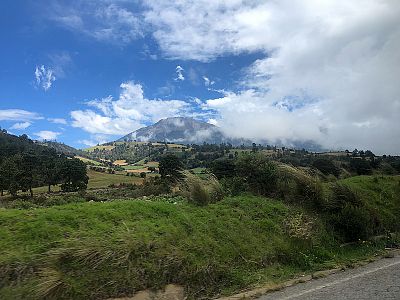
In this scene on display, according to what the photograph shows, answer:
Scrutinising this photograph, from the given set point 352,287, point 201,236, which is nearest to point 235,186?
point 201,236

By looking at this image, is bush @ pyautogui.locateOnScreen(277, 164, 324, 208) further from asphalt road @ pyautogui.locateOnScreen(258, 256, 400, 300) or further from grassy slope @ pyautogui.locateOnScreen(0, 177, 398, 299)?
asphalt road @ pyautogui.locateOnScreen(258, 256, 400, 300)

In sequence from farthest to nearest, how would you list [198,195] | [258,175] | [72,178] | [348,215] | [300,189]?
[72,178] → [258,175] → [300,189] → [348,215] → [198,195]

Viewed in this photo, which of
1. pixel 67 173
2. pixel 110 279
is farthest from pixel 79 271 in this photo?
pixel 67 173

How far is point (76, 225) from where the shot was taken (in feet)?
26.4

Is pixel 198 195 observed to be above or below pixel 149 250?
above

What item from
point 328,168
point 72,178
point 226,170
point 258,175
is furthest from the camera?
point 72,178

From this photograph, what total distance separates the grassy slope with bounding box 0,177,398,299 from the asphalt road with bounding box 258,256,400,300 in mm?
748

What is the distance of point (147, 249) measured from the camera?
7.90 meters

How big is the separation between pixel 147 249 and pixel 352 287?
415 centimetres

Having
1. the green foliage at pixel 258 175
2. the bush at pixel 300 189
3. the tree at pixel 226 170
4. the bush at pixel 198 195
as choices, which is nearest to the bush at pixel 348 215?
the bush at pixel 300 189

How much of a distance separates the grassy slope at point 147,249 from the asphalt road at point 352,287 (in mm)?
748

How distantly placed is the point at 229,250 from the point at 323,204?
4.80 meters

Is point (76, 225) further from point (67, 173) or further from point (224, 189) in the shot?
point (67, 173)

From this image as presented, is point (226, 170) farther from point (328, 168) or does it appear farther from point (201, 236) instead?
point (201, 236)
